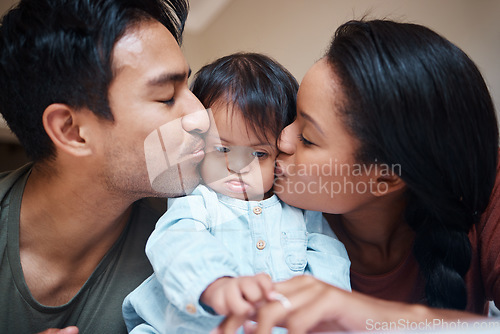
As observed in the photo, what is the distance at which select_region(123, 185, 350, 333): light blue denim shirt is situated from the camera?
48 cm

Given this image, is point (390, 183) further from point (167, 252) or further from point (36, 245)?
point (36, 245)

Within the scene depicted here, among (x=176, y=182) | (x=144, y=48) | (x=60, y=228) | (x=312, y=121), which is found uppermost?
(x=144, y=48)

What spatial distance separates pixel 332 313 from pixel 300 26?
62 centimetres

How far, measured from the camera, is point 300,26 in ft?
2.68

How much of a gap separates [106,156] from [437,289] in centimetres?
58

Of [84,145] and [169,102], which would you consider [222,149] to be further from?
[84,145]

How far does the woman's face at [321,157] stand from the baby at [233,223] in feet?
0.11

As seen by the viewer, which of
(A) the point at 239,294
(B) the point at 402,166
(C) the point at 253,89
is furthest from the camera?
(C) the point at 253,89

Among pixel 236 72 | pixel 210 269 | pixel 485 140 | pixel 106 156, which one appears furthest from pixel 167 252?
pixel 485 140

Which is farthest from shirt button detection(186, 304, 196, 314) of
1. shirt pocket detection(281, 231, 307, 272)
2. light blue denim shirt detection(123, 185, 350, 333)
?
shirt pocket detection(281, 231, 307, 272)

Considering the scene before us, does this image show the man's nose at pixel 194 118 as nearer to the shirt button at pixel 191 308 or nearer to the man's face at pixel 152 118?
the man's face at pixel 152 118

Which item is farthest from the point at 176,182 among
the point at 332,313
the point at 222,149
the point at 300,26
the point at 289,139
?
the point at 300,26

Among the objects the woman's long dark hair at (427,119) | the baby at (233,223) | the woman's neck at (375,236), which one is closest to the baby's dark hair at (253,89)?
the baby at (233,223)

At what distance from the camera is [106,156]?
0.63 m
